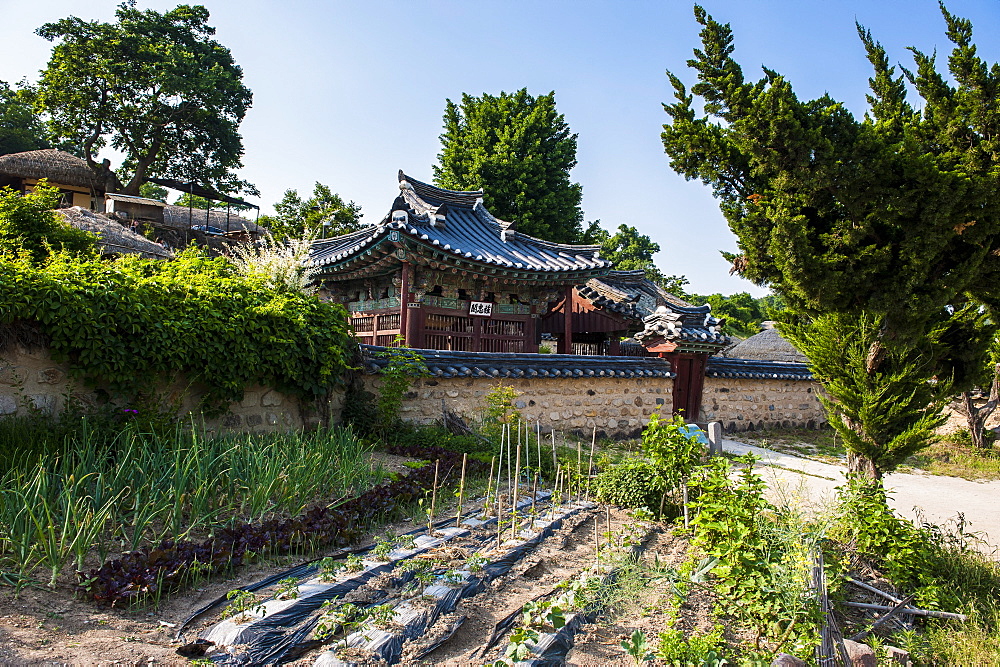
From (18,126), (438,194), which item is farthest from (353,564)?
(18,126)

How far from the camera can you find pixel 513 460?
279 inches

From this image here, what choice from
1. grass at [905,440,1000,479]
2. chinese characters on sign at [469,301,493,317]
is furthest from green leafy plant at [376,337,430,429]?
grass at [905,440,1000,479]

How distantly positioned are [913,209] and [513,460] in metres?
4.80

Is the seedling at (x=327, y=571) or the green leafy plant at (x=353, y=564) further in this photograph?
the green leafy plant at (x=353, y=564)

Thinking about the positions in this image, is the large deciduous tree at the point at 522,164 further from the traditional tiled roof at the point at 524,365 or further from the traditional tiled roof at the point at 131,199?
the traditional tiled roof at the point at 524,365

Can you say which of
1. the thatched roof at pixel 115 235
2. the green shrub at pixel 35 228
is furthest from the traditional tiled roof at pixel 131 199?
the green shrub at pixel 35 228

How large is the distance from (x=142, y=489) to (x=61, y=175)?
82.9ft

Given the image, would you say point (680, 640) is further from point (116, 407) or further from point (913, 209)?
point (116, 407)

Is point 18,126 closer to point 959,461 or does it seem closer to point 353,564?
point 353,564

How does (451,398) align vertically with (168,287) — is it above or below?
below

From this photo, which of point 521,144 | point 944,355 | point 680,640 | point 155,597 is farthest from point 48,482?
point 521,144

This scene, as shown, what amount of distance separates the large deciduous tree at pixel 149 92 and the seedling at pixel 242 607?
25.8m

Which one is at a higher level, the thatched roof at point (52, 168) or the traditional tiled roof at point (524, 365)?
the thatched roof at point (52, 168)

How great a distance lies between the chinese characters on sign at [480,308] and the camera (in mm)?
11795
